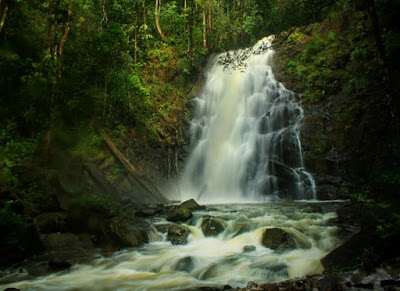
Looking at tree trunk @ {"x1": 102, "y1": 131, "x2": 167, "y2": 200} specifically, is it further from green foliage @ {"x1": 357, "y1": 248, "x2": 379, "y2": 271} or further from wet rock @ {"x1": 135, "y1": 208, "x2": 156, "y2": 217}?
green foliage @ {"x1": 357, "y1": 248, "x2": 379, "y2": 271}

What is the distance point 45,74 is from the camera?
10.9 meters

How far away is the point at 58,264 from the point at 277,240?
5344 mm

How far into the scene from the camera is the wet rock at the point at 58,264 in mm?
6742

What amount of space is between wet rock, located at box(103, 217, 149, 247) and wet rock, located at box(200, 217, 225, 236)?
1748 mm

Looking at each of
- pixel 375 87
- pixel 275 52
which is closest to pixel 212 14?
pixel 275 52

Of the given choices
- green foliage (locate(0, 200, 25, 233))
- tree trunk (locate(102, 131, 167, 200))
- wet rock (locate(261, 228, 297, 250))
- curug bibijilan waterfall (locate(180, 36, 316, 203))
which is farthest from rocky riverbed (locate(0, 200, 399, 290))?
curug bibijilan waterfall (locate(180, 36, 316, 203))

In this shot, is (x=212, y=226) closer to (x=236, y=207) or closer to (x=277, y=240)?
(x=277, y=240)

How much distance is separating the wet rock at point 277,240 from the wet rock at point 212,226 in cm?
153

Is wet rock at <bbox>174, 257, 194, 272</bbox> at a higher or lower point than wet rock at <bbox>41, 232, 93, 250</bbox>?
lower

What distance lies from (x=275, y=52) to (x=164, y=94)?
8.34m

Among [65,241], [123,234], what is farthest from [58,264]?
[123,234]

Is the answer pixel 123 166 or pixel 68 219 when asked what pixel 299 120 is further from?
pixel 68 219

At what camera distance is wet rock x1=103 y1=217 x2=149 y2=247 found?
8266mm

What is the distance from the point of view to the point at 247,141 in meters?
16.5
